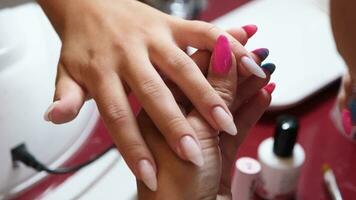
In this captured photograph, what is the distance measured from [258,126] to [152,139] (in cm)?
34

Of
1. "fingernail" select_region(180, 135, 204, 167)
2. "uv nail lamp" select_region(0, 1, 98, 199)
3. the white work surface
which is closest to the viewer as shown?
"fingernail" select_region(180, 135, 204, 167)

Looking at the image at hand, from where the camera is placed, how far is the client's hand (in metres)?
0.57

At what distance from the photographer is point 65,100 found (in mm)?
566

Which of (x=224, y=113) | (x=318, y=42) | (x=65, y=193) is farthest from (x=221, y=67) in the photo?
(x=318, y=42)

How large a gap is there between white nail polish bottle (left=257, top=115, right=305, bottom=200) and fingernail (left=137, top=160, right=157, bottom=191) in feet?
0.81

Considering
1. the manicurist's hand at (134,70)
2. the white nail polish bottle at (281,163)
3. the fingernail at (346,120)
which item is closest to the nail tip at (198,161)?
the manicurist's hand at (134,70)

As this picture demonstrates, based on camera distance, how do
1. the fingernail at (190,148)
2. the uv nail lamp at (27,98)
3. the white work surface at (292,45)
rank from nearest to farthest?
1. the fingernail at (190,148)
2. the uv nail lamp at (27,98)
3. the white work surface at (292,45)

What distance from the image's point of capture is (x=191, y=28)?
631 mm

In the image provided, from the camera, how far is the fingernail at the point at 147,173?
55 centimetres

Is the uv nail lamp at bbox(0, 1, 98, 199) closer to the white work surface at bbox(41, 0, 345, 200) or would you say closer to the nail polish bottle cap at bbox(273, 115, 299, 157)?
the white work surface at bbox(41, 0, 345, 200)

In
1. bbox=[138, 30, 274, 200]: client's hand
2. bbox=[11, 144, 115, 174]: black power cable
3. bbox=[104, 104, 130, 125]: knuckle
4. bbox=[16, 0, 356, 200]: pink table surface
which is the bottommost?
bbox=[16, 0, 356, 200]: pink table surface

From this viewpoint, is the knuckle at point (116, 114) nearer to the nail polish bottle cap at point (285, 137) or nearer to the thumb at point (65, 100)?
the thumb at point (65, 100)

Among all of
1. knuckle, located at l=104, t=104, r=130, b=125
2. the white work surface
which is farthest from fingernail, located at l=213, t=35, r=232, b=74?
the white work surface

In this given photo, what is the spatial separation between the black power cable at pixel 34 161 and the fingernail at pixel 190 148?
0.28 m
